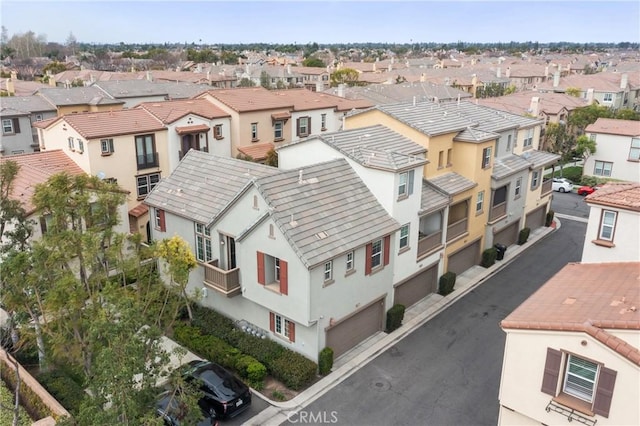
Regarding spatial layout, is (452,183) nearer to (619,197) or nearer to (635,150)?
(619,197)

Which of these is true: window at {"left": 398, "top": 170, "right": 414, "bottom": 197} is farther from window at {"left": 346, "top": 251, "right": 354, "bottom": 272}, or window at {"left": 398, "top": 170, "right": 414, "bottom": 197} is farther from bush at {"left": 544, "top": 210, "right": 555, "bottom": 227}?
bush at {"left": 544, "top": 210, "right": 555, "bottom": 227}

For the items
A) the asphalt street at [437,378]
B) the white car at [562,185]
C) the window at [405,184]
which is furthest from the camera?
the white car at [562,185]

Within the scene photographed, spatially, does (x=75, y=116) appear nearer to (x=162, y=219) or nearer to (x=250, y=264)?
(x=162, y=219)

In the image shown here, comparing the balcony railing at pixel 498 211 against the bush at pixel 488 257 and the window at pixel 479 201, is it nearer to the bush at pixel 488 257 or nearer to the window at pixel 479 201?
the window at pixel 479 201

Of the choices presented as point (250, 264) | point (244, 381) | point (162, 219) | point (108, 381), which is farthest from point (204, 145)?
point (108, 381)

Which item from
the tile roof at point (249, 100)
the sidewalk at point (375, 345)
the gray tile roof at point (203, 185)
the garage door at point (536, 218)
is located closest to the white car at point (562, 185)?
the garage door at point (536, 218)

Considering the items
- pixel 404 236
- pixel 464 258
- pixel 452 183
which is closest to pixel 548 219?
pixel 464 258
